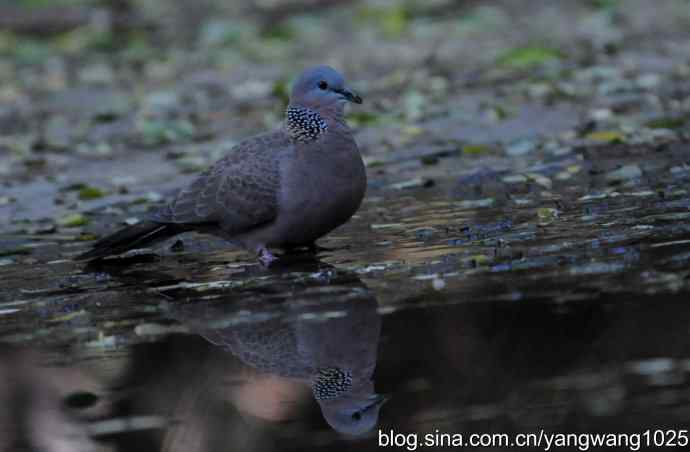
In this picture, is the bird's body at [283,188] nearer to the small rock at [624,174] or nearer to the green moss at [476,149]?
the small rock at [624,174]

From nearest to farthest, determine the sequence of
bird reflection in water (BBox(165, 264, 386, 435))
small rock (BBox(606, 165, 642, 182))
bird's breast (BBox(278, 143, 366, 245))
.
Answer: bird reflection in water (BBox(165, 264, 386, 435)) < bird's breast (BBox(278, 143, 366, 245)) < small rock (BBox(606, 165, 642, 182))

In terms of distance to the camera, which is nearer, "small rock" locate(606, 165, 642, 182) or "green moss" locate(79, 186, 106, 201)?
"small rock" locate(606, 165, 642, 182)

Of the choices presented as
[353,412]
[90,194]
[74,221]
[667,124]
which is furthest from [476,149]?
[353,412]

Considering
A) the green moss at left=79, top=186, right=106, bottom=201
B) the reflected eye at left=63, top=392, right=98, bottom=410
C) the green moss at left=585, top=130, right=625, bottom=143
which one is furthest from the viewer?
the green moss at left=79, top=186, right=106, bottom=201

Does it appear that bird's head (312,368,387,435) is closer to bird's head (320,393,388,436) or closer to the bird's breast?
bird's head (320,393,388,436)

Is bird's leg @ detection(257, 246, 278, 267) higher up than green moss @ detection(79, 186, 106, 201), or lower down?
higher up

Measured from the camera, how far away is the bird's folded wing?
7.10 m

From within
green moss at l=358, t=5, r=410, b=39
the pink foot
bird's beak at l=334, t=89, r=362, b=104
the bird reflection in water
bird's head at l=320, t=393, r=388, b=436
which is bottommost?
green moss at l=358, t=5, r=410, b=39

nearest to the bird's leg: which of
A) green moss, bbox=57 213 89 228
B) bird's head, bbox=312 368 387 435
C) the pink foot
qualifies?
the pink foot

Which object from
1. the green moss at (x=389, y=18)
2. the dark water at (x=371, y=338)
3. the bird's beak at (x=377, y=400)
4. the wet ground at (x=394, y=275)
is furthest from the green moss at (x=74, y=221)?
the green moss at (x=389, y=18)

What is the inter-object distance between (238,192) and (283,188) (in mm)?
387

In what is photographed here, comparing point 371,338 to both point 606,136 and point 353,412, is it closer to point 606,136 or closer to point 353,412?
point 353,412

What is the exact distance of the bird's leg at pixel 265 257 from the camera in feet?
23.1

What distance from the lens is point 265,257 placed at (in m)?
7.08
